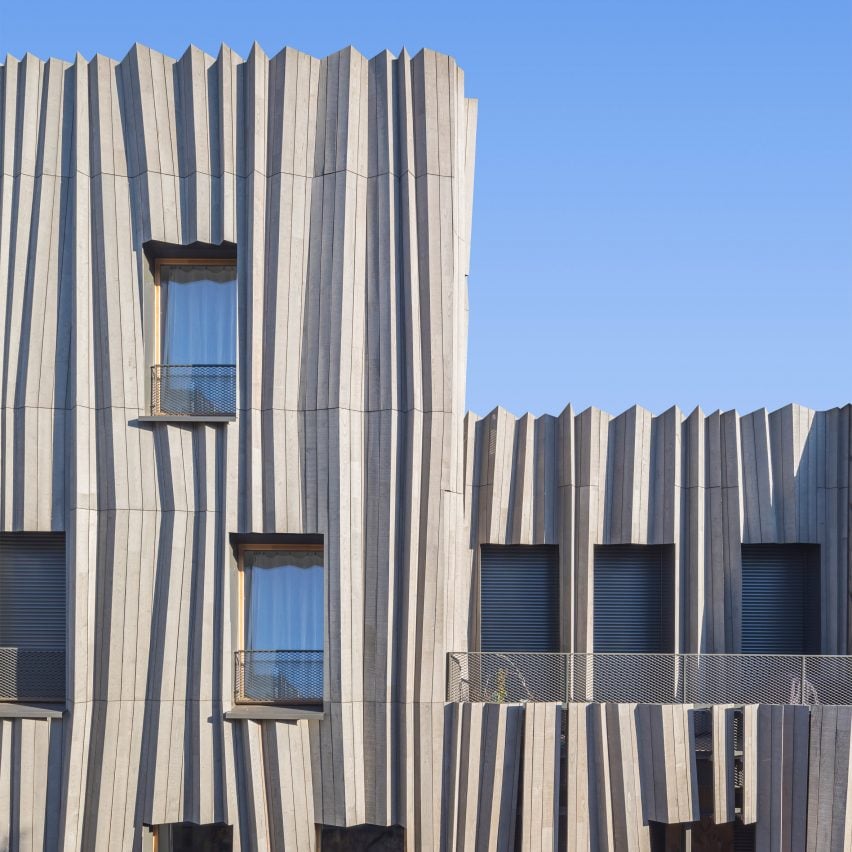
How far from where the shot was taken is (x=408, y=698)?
14.1 meters

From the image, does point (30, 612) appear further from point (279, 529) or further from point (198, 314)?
point (198, 314)

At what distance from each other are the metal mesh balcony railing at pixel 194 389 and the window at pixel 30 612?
7.84 feet

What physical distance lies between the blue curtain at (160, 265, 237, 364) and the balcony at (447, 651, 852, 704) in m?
5.32

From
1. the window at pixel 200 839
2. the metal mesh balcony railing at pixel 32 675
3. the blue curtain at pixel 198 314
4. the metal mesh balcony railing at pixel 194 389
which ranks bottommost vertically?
the window at pixel 200 839

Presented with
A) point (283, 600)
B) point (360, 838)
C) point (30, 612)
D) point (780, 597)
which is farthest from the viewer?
point (780, 597)

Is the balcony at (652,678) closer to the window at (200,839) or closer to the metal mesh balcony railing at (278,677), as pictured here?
the metal mesh balcony railing at (278,677)

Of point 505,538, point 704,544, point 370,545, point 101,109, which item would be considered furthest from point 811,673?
point 101,109

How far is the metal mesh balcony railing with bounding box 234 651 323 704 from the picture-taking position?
571 inches

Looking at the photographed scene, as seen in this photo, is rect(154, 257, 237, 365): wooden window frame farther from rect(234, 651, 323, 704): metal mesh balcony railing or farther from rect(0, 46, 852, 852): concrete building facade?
rect(234, 651, 323, 704): metal mesh balcony railing

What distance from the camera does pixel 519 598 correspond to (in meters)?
16.7

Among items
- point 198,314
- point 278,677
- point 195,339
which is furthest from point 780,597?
point 198,314

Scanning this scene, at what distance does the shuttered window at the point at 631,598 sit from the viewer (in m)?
16.6

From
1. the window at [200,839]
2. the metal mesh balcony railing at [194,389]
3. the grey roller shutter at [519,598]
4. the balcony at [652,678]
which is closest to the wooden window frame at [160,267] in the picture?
the metal mesh balcony railing at [194,389]

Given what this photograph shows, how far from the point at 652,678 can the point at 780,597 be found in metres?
3.41
